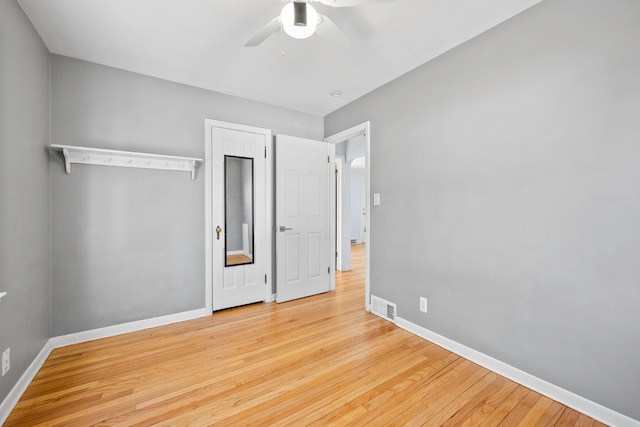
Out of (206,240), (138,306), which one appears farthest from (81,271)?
(206,240)

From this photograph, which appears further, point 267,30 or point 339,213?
point 339,213

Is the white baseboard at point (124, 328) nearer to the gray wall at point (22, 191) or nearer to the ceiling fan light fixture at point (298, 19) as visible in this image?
the gray wall at point (22, 191)

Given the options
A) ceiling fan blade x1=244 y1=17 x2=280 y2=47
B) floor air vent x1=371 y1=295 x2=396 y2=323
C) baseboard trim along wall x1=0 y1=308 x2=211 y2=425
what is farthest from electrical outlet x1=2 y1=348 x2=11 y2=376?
floor air vent x1=371 y1=295 x2=396 y2=323

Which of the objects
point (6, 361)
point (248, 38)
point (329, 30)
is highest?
point (248, 38)

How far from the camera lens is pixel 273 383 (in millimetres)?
1919

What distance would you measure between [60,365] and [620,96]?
13.9ft

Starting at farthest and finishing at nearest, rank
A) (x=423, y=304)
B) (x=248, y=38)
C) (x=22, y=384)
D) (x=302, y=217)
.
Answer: (x=302, y=217), (x=423, y=304), (x=248, y=38), (x=22, y=384)

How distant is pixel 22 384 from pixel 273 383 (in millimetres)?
1684

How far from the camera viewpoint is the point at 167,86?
2.91 meters

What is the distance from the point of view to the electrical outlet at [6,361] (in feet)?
5.29

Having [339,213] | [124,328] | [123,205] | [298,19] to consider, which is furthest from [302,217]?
[298,19]

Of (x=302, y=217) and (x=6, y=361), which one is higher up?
(x=302, y=217)

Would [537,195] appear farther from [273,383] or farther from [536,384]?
[273,383]

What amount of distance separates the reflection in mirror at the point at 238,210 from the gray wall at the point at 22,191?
5.11 ft
